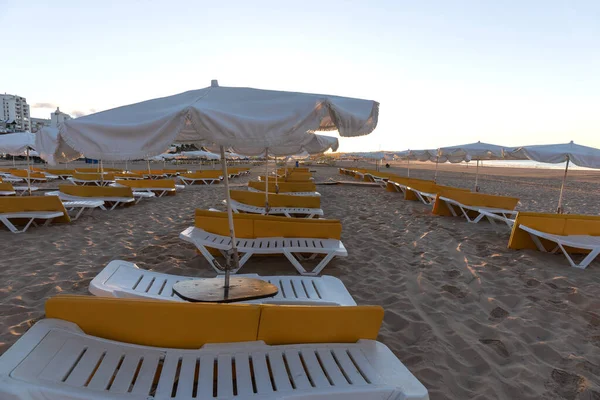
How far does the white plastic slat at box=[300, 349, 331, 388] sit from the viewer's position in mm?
1739

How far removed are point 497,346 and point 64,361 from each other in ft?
10.2

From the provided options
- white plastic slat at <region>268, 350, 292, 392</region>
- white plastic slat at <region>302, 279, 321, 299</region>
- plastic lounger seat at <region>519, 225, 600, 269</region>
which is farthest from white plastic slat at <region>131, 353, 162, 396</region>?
plastic lounger seat at <region>519, 225, 600, 269</region>

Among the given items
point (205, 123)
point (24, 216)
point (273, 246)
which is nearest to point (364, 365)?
point (205, 123)

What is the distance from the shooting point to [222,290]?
2639mm

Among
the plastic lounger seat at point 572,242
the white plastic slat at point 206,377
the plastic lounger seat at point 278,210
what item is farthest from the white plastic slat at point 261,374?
the plastic lounger seat at point 278,210

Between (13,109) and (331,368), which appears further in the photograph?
(13,109)

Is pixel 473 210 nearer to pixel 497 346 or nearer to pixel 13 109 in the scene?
pixel 497 346

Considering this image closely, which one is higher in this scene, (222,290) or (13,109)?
(13,109)

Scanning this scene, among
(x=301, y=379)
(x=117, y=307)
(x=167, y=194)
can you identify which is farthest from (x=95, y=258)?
(x=167, y=194)

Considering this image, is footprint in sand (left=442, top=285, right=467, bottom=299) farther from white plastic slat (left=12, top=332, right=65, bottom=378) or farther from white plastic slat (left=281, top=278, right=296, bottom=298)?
white plastic slat (left=12, top=332, right=65, bottom=378)

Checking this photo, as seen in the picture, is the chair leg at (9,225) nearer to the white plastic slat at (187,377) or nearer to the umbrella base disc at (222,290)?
the umbrella base disc at (222,290)

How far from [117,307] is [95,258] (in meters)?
3.38

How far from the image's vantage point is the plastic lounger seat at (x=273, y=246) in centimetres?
425

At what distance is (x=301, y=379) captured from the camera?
175 centimetres
